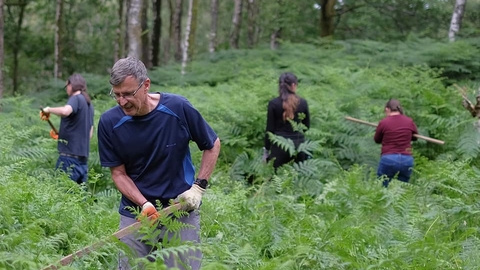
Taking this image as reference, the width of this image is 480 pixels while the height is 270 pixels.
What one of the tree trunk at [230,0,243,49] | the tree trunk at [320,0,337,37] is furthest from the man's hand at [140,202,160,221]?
the tree trunk at [230,0,243,49]

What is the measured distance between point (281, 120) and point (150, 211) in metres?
4.99

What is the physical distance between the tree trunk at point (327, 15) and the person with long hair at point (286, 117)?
15745mm

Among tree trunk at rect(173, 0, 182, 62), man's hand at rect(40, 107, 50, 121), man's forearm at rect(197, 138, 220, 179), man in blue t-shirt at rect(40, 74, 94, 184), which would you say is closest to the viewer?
man's forearm at rect(197, 138, 220, 179)

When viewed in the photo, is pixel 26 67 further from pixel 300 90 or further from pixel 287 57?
pixel 300 90

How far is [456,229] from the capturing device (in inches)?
257

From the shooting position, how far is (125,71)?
3877 mm

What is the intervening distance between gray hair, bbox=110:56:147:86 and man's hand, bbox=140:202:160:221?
2.84 feet

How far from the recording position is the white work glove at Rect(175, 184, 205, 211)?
4125 millimetres

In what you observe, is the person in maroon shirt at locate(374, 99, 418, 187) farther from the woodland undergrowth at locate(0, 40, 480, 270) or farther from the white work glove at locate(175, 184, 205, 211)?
the white work glove at locate(175, 184, 205, 211)

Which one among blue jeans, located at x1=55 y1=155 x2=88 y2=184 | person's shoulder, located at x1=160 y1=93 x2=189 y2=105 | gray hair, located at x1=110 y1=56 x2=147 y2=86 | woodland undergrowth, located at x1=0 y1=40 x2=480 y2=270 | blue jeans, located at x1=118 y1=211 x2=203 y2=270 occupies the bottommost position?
blue jeans, located at x1=55 y1=155 x2=88 y2=184

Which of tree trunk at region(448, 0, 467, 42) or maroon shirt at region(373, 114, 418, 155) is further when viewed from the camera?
tree trunk at region(448, 0, 467, 42)

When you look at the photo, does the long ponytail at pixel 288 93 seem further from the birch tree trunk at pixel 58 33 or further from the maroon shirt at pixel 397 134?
the birch tree trunk at pixel 58 33

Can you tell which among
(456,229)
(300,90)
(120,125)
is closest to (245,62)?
(300,90)

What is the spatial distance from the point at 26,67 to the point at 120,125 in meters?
27.9
